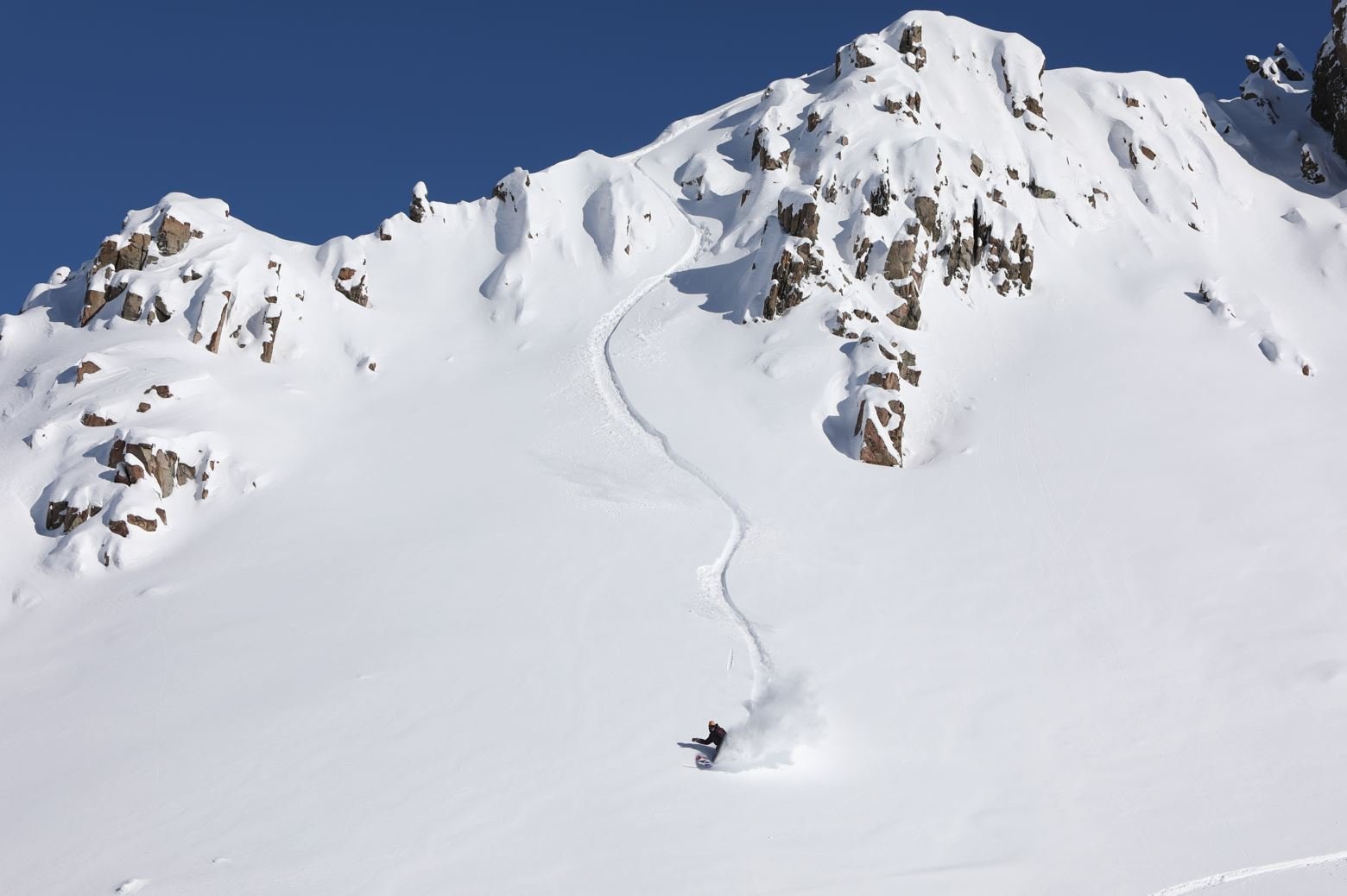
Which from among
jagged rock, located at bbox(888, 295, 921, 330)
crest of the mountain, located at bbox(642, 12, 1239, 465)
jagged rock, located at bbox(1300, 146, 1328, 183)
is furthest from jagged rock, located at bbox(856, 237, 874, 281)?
jagged rock, located at bbox(1300, 146, 1328, 183)

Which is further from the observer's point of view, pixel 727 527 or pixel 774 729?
pixel 727 527

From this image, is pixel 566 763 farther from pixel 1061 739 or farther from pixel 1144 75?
pixel 1144 75

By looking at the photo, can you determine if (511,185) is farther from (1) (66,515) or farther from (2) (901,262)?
(1) (66,515)

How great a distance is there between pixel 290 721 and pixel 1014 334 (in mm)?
43455

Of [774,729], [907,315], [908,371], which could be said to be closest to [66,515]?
[774,729]

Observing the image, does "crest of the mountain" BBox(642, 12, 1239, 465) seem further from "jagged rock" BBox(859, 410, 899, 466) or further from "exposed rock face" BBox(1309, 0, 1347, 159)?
"exposed rock face" BBox(1309, 0, 1347, 159)

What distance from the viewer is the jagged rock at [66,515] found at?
4188 cm

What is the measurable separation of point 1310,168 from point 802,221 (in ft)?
134

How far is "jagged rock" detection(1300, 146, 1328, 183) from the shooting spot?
238ft

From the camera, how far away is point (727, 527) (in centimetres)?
4066

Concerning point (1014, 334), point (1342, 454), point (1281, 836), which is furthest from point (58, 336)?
point (1342, 454)

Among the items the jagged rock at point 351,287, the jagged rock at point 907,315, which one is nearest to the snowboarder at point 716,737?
the jagged rock at point 907,315

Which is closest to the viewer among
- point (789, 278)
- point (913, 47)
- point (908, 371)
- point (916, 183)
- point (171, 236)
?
point (908, 371)

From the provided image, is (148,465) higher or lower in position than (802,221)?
lower
